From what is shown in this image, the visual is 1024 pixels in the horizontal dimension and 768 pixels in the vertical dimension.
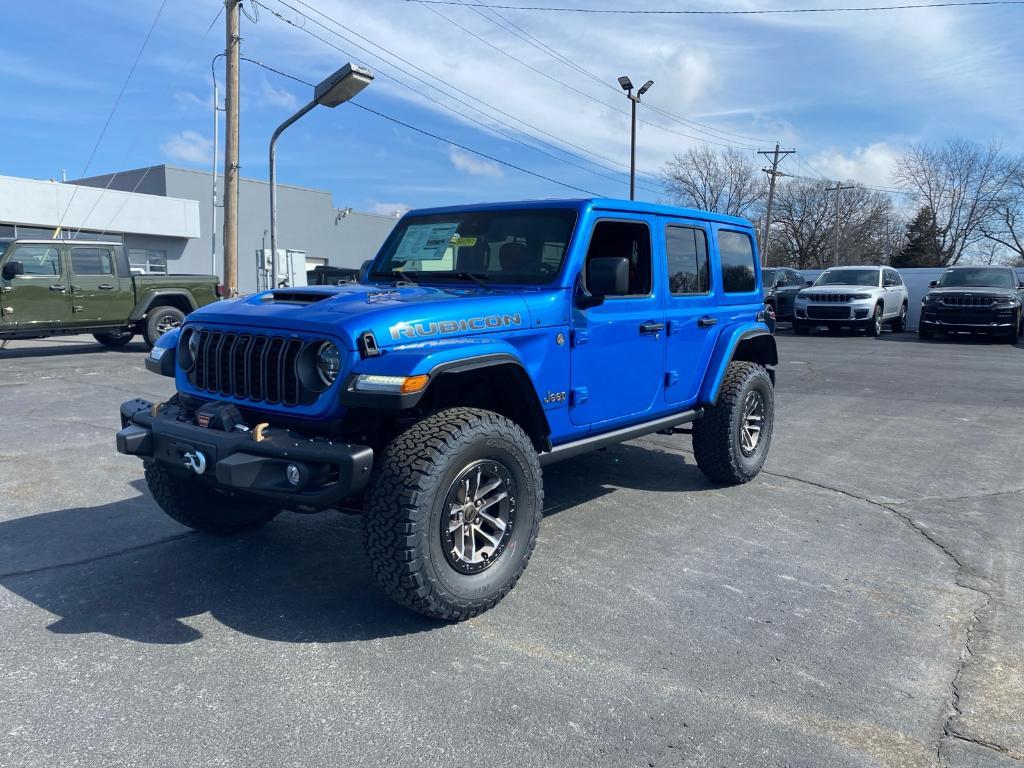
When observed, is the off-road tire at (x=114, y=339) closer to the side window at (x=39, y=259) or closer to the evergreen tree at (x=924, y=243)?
the side window at (x=39, y=259)

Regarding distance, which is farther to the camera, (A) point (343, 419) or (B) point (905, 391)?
(B) point (905, 391)

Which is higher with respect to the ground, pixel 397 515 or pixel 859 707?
pixel 397 515

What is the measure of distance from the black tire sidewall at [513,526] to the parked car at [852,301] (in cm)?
1839

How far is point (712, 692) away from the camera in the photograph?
2.97 meters

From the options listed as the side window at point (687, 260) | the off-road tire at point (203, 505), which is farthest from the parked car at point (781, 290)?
the off-road tire at point (203, 505)

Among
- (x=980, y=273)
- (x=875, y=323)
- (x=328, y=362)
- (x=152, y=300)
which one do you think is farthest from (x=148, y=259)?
(x=328, y=362)

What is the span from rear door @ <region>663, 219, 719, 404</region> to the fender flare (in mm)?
10608

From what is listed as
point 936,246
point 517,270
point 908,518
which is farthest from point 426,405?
point 936,246

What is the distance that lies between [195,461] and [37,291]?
37.5ft

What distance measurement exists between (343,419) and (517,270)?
1490 millimetres

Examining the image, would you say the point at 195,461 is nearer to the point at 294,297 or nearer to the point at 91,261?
the point at 294,297

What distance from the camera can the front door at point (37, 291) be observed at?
41.2 feet

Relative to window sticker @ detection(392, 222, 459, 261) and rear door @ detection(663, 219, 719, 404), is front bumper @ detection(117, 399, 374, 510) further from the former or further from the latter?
rear door @ detection(663, 219, 719, 404)

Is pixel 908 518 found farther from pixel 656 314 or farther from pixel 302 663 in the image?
pixel 302 663
